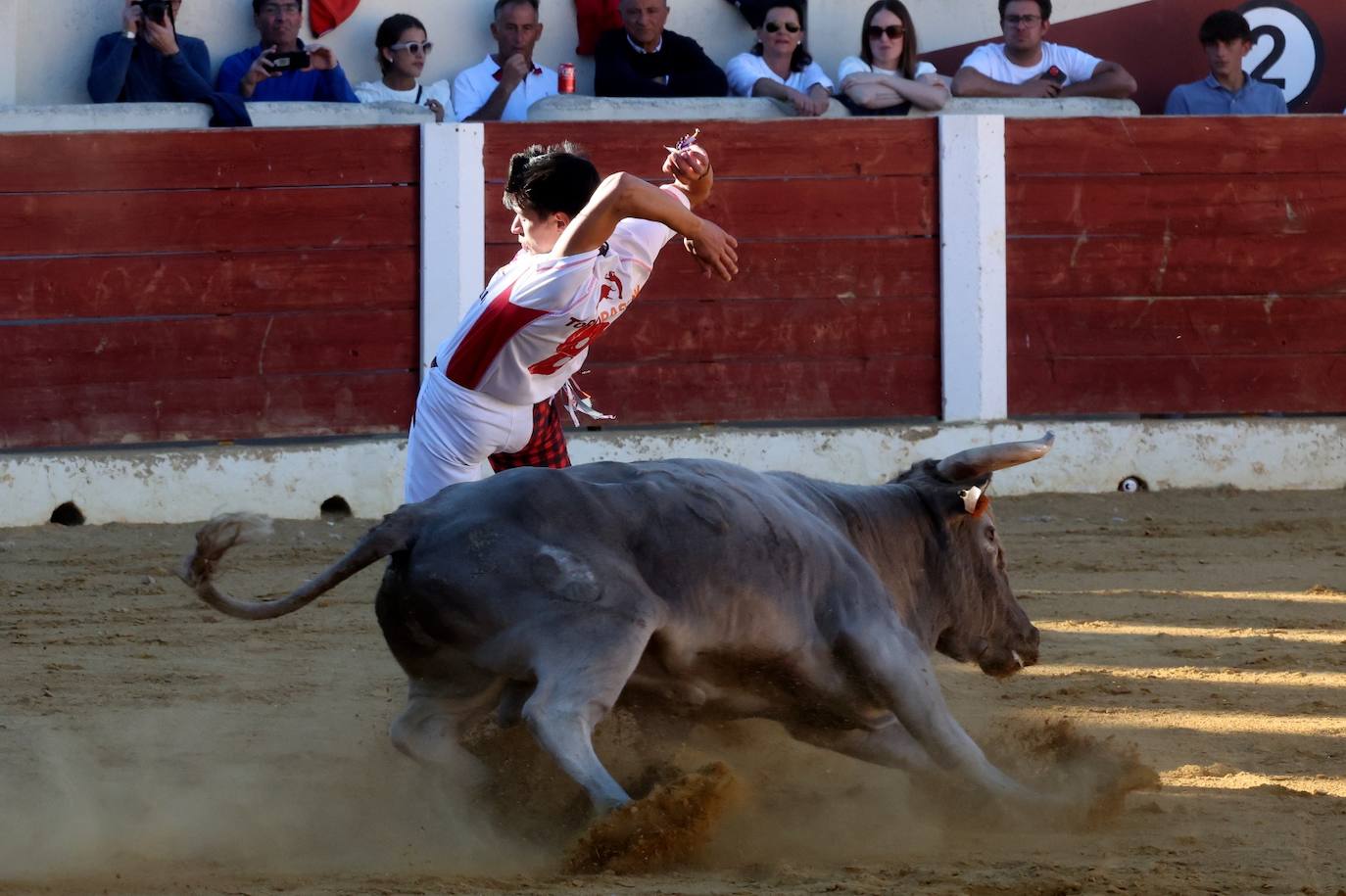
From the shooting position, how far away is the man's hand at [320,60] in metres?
6.89

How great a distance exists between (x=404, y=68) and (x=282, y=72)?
0.47 m

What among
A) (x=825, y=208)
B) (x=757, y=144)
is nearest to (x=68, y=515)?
(x=757, y=144)

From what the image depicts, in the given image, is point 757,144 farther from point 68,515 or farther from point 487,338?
point 487,338

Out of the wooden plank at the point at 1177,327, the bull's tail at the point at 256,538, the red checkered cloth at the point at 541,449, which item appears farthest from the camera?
the wooden plank at the point at 1177,327

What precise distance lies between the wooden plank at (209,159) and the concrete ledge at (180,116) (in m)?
0.05

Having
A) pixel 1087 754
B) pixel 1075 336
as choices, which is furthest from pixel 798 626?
pixel 1075 336

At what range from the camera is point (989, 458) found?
329 cm

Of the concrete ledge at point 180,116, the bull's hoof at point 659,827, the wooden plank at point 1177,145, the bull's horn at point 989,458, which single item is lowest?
the bull's hoof at point 659,827

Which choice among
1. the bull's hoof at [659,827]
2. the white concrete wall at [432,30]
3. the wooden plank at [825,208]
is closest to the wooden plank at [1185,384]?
the wooden plank at [825,208]

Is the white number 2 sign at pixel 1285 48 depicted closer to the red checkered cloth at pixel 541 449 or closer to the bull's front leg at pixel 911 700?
the red checkered cloth at pixel 541 449

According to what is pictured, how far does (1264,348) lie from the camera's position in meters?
7.23

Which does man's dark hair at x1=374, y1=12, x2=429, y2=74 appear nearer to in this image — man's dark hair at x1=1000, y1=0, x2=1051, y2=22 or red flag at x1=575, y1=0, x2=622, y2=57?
red flag at x1=575, y1=0, x2=622, y2=57

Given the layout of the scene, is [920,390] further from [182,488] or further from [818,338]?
[182,488]

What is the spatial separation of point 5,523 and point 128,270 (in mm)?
1022
